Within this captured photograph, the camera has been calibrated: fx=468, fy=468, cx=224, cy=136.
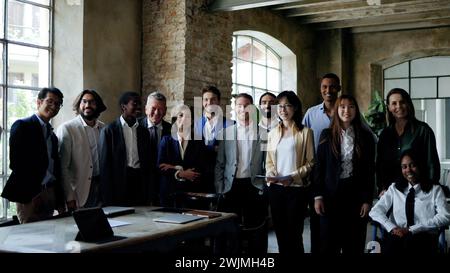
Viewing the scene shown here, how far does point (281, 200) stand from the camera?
11.9ft

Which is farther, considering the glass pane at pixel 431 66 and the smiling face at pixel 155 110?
the glass pane at pixel 431 66

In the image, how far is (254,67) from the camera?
8.32 metres

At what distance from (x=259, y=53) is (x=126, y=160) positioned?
4.99m

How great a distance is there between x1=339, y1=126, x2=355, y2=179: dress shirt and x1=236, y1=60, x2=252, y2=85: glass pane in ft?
14.6

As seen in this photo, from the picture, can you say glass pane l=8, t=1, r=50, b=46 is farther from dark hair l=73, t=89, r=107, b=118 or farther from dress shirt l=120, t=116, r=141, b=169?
dress shirt l=120, t=116, r=141, b=169

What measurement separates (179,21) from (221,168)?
237 centimetres

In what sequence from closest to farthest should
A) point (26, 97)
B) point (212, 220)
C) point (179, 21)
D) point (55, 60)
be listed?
point (212, 220) → point (26, 97) → point (55, 60) → point (179, 21)

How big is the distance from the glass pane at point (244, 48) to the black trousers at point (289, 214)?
458 centimetres

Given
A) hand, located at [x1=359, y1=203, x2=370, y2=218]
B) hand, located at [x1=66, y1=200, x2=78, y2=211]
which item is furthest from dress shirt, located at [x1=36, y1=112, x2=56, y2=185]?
hand, located at [x1=359, y1=203, x2=370, y2=218]

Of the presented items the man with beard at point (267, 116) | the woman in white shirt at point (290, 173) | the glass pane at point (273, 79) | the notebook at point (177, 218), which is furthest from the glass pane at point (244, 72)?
the notebook at point (177, 218)

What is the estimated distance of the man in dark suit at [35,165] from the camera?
11.4 feet

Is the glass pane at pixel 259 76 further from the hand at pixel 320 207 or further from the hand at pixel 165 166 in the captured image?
A: the hand at pixel 320 207
